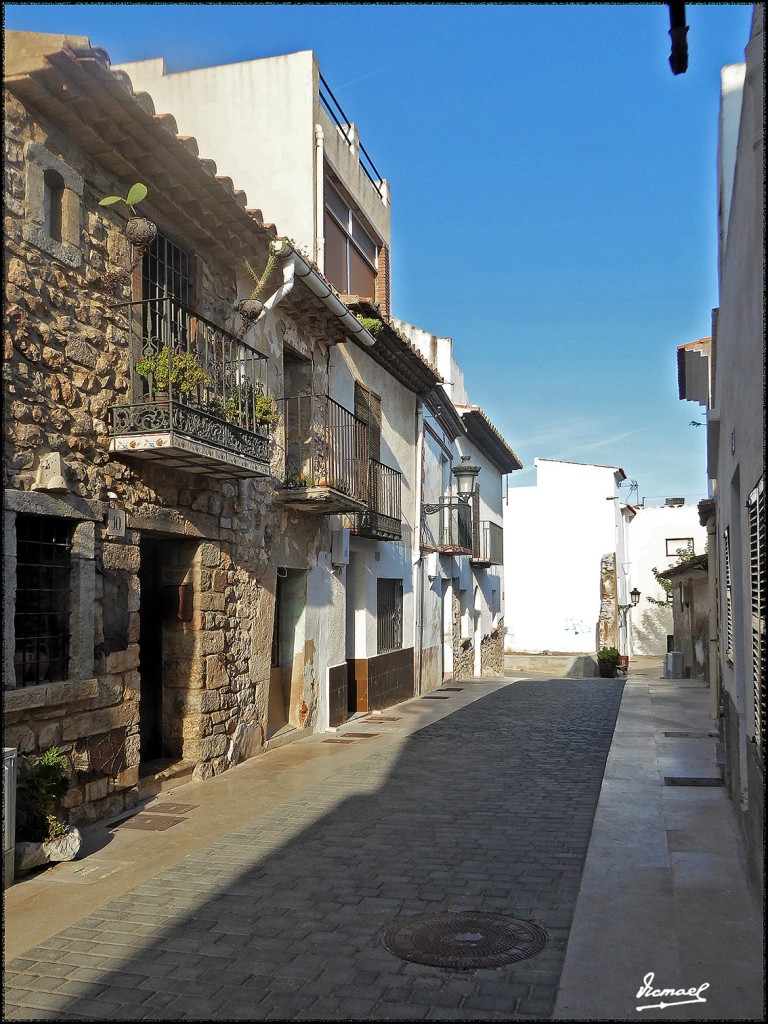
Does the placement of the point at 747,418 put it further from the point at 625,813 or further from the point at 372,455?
the point at 372,455

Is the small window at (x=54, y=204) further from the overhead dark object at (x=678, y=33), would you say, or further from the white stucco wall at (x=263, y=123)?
the white stucco wall at (x=263, y=123)

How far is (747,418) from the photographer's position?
5.14 meters

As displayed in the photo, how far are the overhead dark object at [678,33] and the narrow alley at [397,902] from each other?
3586 mm

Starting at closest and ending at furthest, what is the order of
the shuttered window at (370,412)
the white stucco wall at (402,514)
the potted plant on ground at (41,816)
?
1. the potted plant on ground at (41,816)
2. the white stucco wall at (402,514)
3. the shuttered window at (370,412)

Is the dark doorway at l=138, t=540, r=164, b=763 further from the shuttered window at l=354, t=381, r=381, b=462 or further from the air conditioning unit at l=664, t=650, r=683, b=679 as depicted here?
the air conditioning unit at l=664, t=650, r=683, b=679

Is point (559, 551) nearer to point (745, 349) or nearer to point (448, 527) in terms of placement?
point (448, 527)

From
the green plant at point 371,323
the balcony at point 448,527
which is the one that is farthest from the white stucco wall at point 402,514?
the balcony at point 448,527

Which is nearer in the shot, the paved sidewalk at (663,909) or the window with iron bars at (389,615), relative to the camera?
the paved sidewalk at (663,909)

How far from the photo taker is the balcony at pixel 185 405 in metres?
7.12

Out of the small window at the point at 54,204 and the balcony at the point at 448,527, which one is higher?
the small window at the point at 54,204

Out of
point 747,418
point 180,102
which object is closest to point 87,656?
point 747,418

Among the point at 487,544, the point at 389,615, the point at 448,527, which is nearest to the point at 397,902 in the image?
the point at 389,615

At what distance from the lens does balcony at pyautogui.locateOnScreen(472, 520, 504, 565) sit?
23500mm

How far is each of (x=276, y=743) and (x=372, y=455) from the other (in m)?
5.62
